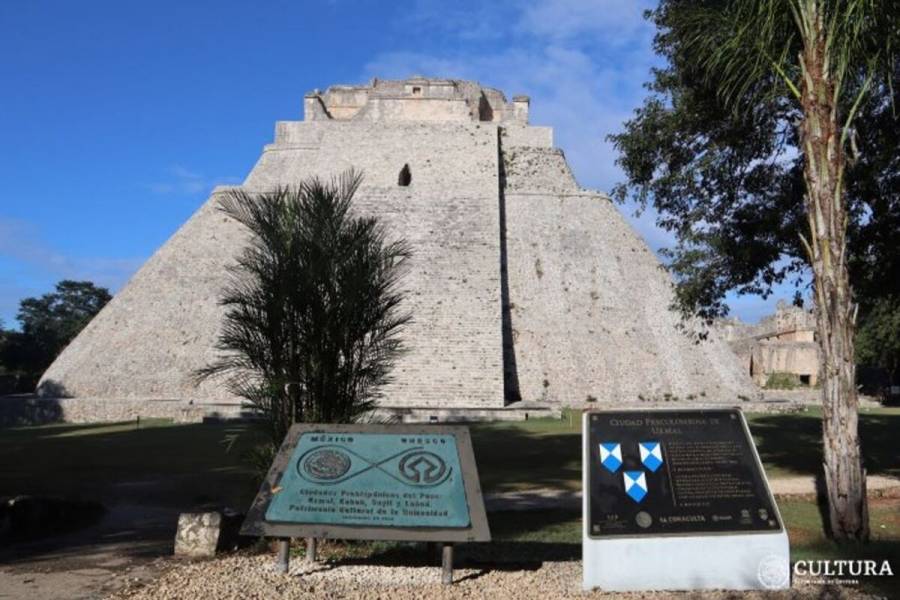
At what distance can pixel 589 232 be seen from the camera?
89.2ft

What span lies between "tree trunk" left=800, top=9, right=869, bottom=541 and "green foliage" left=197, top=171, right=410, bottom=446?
363 centimetres

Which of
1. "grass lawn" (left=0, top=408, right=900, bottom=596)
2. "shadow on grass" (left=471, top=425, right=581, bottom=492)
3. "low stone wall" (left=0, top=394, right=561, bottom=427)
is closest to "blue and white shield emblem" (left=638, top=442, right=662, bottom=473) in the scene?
"grass lawn" (left=0, top=408, right=900, bottom=596)

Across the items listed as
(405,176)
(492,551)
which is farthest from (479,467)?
(405,176)

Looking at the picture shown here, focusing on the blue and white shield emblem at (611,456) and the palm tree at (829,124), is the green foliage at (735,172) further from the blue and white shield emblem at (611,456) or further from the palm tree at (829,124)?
the blue and white shield emblem at (611,456)

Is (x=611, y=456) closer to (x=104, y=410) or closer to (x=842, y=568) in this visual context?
(x=842, y=568)

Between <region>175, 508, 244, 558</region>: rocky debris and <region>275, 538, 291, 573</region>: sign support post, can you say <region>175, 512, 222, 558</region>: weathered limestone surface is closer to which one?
<region>175, 508, 244, 558</region>: rocky debris

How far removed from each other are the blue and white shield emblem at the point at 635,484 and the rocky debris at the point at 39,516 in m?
5.90

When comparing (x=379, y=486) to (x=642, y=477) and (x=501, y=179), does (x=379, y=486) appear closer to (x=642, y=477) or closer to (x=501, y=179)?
(x=642, y=477)

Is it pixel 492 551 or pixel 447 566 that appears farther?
pixel 492 551

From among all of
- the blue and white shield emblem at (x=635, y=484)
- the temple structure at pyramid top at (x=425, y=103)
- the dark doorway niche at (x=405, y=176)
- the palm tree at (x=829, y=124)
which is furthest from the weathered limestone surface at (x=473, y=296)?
the blue and white shield emblem at (x=635, y=484)

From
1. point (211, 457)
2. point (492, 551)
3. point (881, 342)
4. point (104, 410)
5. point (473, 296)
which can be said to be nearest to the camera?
point (492, 551)

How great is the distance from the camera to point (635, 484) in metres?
4.87

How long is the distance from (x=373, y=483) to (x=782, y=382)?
32.2 meters

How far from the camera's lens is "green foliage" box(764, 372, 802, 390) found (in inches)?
1320
